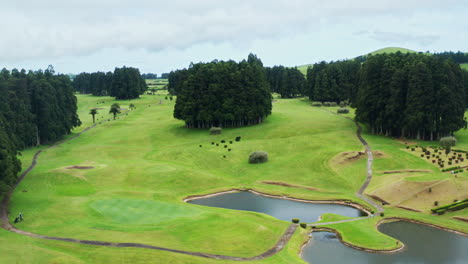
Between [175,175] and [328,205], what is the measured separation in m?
30.0

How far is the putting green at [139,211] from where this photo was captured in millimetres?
55000

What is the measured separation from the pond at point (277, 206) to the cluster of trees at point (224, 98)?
49338 millimetres

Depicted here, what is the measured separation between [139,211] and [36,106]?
68.1 m

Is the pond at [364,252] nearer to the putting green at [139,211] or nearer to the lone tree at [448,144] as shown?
the putting green at [139,211]

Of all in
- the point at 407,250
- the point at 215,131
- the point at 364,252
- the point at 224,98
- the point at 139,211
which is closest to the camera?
the point at 364,252

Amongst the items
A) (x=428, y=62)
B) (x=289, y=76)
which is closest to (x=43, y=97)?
(x=428, y=62)

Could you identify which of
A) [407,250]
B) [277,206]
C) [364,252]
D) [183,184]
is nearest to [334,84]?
[183,184]

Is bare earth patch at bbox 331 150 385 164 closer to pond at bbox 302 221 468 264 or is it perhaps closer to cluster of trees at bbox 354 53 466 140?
cluster of trees at bbox 354 53 466 140

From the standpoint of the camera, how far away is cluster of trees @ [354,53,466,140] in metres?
88.9

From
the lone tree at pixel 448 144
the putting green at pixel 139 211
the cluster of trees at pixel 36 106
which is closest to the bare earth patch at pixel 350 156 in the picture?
the lone tree at pixel 448 144

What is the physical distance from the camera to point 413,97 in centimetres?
9019

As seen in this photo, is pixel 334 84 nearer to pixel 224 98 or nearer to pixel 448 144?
pixel 224 98

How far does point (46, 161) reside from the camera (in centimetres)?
9012

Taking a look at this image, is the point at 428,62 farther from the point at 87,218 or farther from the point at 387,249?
the point at 87,218
